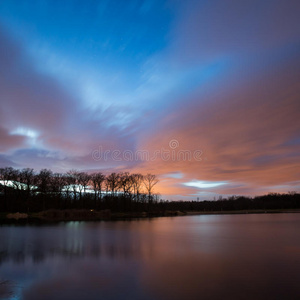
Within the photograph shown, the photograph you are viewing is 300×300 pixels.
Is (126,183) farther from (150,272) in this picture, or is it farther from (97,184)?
(150,272)

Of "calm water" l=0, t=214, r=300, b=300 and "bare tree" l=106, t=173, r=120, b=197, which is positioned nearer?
"calm water" l=0, t=214, r=300, b=300

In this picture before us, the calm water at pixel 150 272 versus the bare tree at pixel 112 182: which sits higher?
the bare tree at pixel 112 182

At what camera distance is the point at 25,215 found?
225ft

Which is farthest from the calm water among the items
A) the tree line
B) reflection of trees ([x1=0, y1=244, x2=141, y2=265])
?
the tree line

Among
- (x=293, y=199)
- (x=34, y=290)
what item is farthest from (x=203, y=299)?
(x=293, y=199)

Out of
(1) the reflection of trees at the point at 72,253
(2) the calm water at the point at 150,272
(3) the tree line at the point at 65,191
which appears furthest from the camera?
(3) the tree line at the point at 65,191

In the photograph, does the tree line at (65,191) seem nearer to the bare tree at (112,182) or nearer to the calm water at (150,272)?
the bare tree at (112,182)

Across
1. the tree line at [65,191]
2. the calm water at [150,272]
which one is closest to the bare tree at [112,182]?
the tree line at [65,191]

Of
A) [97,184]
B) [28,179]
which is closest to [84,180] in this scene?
[97,184]

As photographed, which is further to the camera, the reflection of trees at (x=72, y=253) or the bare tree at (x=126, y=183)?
the bare tree at (x=126, y=183)

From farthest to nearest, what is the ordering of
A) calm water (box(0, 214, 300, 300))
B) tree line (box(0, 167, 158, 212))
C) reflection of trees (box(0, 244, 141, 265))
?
tree line (box(0, 167, 158, 212)), reflection of trees (box(0, 244, 141, 265)), calm water (box(0, 214, 300, 300))

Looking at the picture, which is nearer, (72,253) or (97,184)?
(72,253)

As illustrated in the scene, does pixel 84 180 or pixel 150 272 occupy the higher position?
pixel 84 180

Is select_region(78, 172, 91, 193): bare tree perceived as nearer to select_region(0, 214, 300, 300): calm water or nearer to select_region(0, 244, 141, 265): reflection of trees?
select_region(0, 214, 300, 300): calm water
